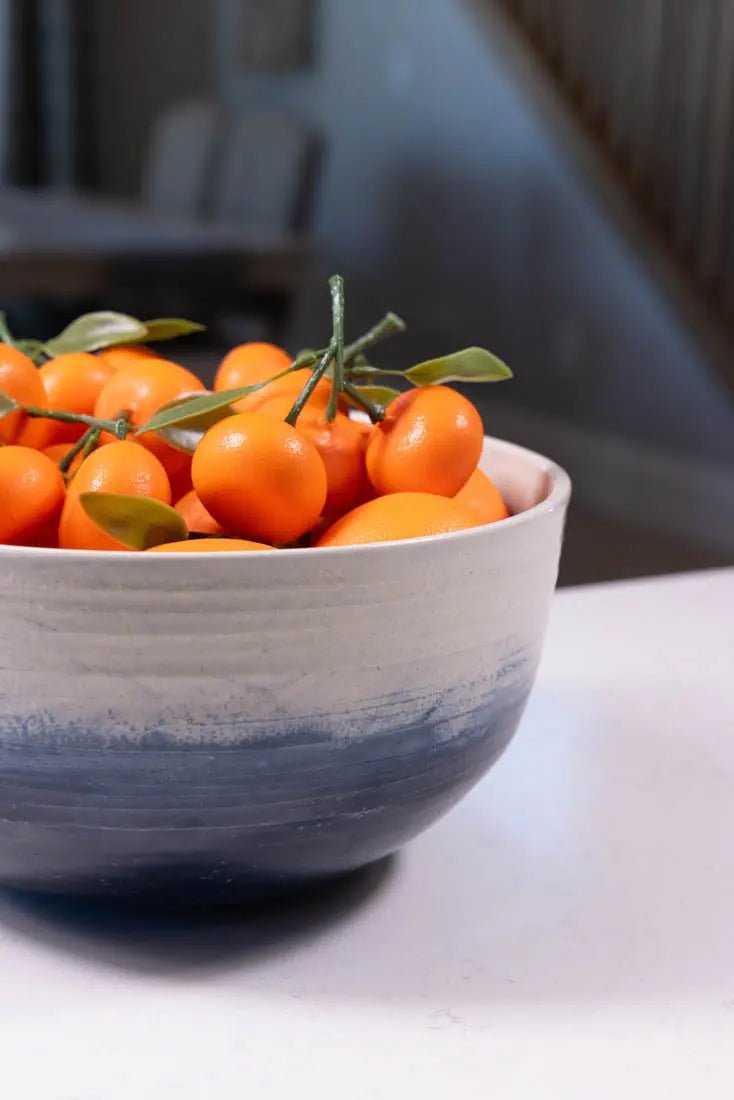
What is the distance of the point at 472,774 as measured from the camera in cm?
46

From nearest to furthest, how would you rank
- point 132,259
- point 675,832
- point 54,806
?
point 54,806 < point 675,832 < point 132,259

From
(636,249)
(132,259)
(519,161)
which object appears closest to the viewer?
(132,259)

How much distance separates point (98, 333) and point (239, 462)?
0.18 metres

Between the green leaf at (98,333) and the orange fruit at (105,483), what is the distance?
12 cm

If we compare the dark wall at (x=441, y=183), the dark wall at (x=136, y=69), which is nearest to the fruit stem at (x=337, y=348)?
the dark wall at (x=441, y=183)

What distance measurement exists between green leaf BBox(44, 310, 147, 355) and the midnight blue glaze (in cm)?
22

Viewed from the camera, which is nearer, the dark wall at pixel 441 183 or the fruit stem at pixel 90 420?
the fruit stem at pixel 90 420

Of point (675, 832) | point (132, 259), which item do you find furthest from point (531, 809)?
point (132, 259)

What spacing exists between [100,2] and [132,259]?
Answer: 1.29 m

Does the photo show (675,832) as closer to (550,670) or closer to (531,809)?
(531,809)

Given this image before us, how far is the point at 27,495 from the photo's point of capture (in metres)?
0.45

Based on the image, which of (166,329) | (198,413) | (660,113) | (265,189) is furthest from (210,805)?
(660,113)

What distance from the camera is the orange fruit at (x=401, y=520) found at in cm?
44

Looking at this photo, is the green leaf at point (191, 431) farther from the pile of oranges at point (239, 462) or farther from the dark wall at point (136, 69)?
the dark wall at point (136, 69)
